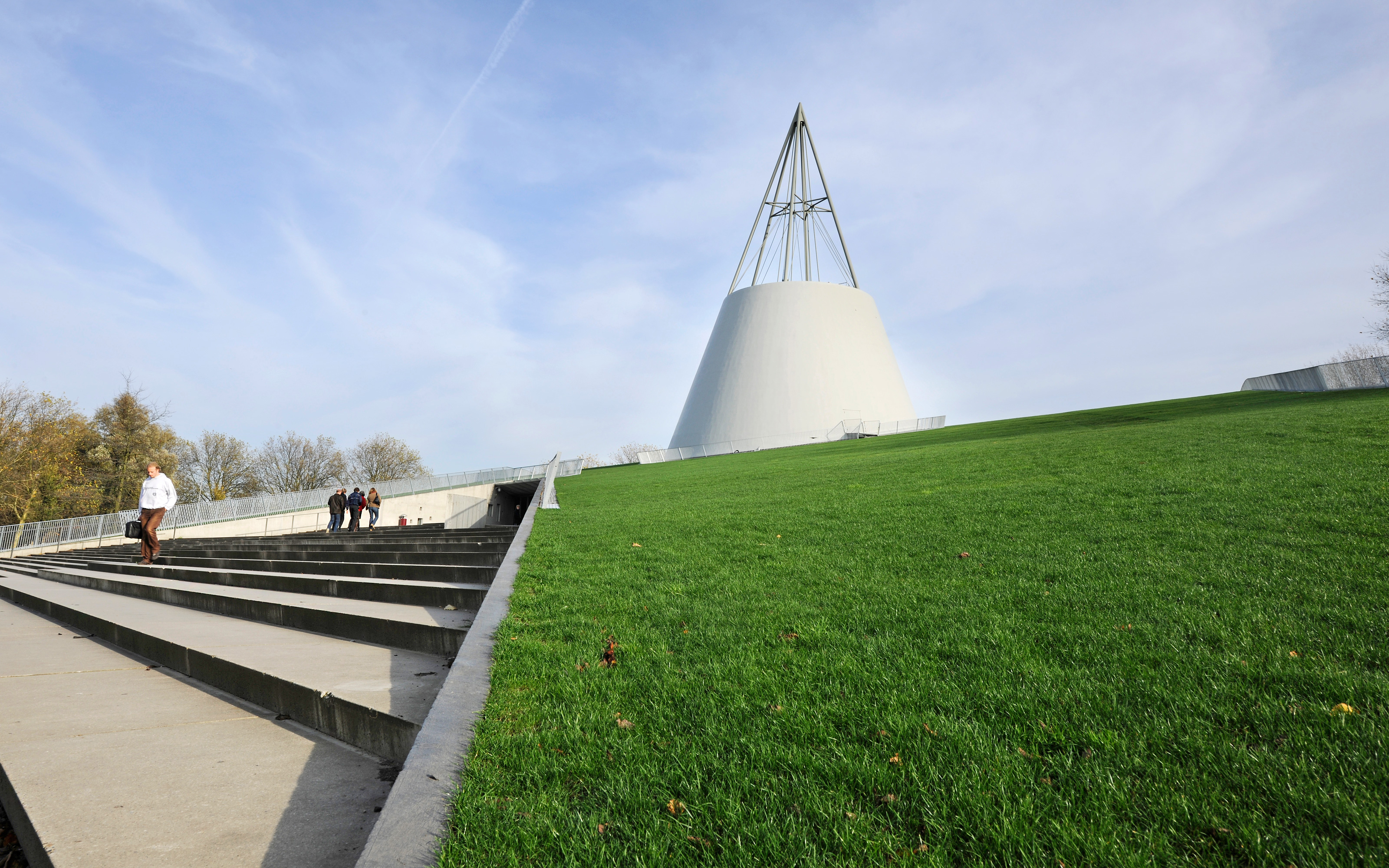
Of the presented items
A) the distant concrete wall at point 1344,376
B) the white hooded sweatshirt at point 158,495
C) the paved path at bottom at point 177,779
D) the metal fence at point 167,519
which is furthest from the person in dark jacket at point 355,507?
the distant concrete wall at point 1344,376

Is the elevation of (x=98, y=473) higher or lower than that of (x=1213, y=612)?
higher

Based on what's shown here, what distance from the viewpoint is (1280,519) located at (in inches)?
201

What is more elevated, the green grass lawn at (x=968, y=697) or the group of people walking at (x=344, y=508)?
the group of people walking at (x=344, y=508)

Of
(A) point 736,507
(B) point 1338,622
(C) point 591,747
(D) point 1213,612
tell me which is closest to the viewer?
(C) point 591,747

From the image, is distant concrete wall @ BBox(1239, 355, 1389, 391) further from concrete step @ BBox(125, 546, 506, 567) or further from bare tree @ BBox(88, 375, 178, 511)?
bare tree @ BBox(88, 375, 178, 511)

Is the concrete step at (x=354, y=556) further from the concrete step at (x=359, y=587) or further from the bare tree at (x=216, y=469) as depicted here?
the bare tree at (x=216, y=469)

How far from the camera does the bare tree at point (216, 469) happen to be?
4969 cm

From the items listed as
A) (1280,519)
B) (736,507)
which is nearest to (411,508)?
(736,507)

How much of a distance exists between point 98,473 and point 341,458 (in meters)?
22.6

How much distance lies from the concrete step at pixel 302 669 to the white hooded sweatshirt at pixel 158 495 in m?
4.33

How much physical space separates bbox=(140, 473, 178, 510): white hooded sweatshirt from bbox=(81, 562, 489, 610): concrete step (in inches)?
71.4

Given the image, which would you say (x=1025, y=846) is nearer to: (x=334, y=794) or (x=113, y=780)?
(x=334, y=794)

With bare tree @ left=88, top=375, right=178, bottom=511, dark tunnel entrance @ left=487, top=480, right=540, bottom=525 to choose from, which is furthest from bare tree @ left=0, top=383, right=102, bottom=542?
dark tunnel entrance @ left=487, top=480, right=540, bottom=525

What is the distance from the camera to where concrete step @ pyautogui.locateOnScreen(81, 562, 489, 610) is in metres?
5.39
